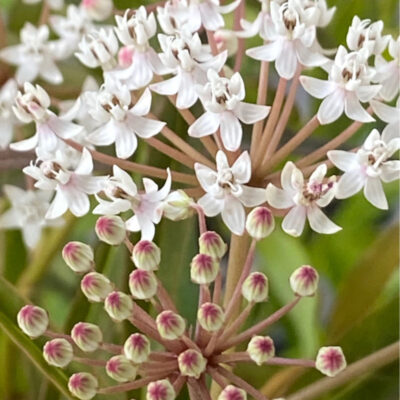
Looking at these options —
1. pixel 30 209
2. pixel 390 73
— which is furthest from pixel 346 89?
pixel 30 209

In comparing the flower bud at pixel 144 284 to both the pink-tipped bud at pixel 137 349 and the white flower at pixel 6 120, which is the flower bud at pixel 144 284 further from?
the white flower at pixel 6 120

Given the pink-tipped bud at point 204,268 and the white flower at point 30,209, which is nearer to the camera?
the pink-tipped bud at point 204,268

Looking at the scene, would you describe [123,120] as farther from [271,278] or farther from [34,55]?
[271,278]

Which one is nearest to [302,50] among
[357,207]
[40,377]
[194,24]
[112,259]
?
[194,24]

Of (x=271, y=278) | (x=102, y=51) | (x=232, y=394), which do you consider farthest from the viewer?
(x=271, y=278)

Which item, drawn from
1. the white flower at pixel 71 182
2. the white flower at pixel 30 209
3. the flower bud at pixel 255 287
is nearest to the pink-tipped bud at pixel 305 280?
the flower bud at pixel 255 287

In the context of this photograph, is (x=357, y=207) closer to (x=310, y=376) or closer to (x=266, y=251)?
(x=266, y=251)

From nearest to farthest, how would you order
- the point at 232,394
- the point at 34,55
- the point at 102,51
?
the point at 232,394 → the point at 102,51 → the point at 34,55
